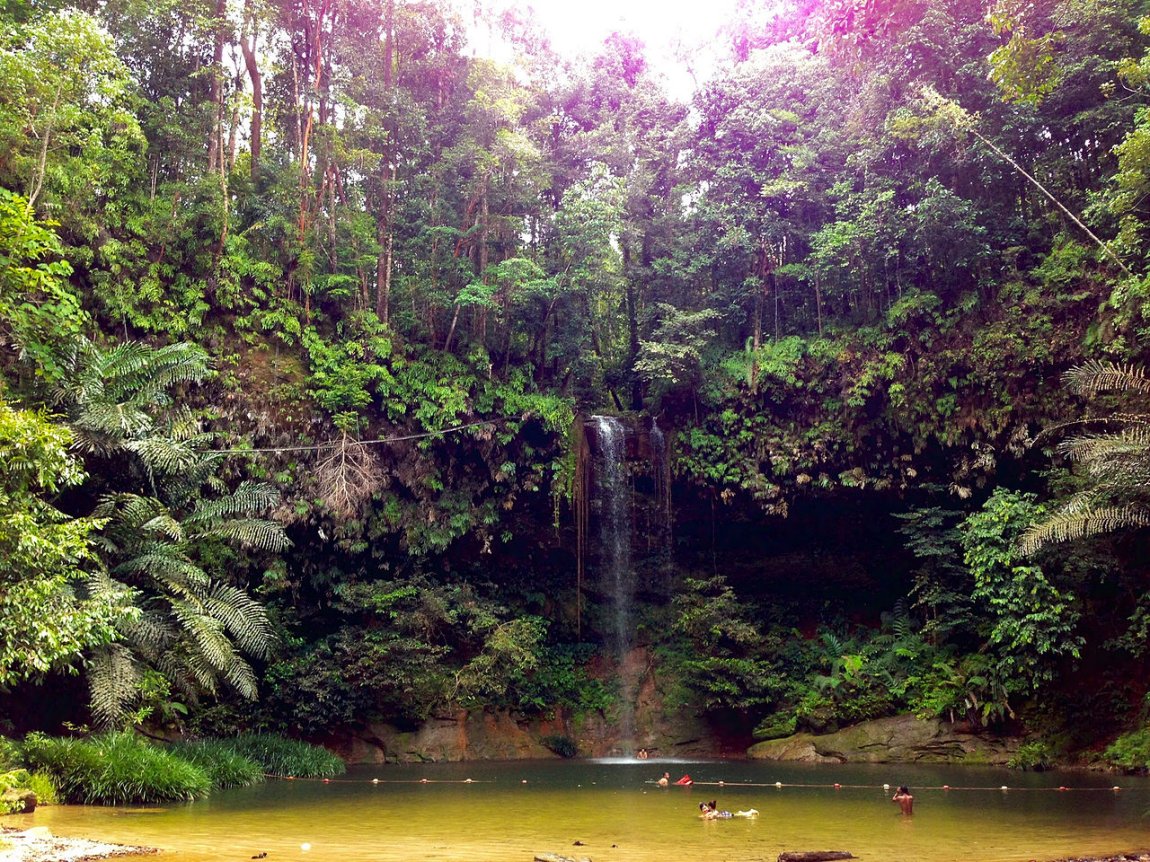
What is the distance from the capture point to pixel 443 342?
1973 centimetres

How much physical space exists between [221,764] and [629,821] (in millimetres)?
6368

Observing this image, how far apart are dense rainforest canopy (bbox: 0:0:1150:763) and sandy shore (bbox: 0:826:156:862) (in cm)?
418

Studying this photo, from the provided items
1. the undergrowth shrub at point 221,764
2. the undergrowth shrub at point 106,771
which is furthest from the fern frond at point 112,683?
the undergrowth shrub at point 106,771

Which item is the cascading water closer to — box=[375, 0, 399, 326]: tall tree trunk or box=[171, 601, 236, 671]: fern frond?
box=[375, 0, 399, 326]: tall tree trunk

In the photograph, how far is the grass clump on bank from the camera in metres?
13.7

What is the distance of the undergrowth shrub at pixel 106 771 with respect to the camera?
9633 mm

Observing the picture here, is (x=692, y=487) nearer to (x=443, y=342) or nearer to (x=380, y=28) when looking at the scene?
(x=443, y=342)

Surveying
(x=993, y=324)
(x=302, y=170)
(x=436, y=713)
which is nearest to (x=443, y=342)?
(x=302, y=170)

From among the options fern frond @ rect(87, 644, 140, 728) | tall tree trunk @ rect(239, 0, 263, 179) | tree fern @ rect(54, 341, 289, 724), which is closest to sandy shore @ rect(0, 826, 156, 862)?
fern frond @ rect(87, 644, 140, 728)

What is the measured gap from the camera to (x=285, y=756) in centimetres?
1391

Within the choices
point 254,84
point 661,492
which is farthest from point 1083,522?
point 254,84

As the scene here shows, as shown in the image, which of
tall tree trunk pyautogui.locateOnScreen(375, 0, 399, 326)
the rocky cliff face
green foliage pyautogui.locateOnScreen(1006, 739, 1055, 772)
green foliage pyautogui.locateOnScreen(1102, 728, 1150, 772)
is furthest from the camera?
tall tree trunk pyautogui.locateOnScreen(375, 0, 399, 326)

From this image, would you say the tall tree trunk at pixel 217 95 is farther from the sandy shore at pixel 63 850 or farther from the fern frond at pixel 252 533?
the sandy shore at pixel 63 850

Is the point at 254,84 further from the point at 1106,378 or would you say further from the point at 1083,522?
the point at 1083,522
